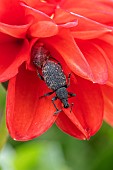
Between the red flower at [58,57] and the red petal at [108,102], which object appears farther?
the red petal at [108,102]

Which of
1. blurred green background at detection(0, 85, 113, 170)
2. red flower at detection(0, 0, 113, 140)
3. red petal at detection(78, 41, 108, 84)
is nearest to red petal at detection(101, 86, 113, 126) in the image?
red flower at detection(0, 0, 113, 140)

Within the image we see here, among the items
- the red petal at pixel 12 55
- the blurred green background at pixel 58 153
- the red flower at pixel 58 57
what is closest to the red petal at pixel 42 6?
the red flower at pixel 58 57

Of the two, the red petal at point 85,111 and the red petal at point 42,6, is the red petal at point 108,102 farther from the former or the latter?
the red petal at point 42,6

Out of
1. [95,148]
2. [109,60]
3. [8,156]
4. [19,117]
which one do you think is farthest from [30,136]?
[95,148]

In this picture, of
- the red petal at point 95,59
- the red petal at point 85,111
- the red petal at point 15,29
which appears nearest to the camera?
the red petal at point 15,29

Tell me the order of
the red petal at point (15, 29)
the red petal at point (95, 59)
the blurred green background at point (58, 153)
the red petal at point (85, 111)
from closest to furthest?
1. the red petal at point (15, 29)
2. the red petal at point (95, 59)
3. the red petal at point (85, 111)
4. the blurred green background at point (58, 153)

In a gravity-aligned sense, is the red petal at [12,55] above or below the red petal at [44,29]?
below

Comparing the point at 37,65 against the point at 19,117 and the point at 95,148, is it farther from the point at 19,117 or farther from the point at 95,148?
the point at 95,148

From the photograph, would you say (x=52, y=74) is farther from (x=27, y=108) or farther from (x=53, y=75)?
(x=27, y=108)
